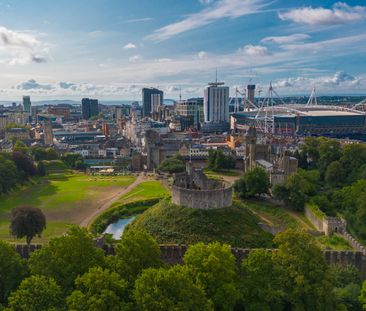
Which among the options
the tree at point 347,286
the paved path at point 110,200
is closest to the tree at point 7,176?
the paved path at point 110,200

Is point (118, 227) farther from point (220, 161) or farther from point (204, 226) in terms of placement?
point (220, 161)

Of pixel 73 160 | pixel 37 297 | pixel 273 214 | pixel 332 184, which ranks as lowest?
pixel 273 214

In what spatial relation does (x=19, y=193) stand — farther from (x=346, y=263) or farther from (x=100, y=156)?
(x=346, y=263)

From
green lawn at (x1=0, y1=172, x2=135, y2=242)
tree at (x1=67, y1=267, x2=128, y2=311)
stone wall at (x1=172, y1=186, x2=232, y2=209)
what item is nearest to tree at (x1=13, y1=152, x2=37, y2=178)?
green lawn at (x1=0, y1=172, x2=135, y2=242)

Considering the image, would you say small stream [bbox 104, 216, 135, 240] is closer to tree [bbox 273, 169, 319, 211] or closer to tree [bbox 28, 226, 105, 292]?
tree [bbox 273, 169, 319, 211]

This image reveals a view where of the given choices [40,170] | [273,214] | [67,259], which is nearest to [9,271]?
[67,259]

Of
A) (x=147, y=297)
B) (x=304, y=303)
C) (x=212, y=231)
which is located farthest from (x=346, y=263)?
(x=147, y=297)
